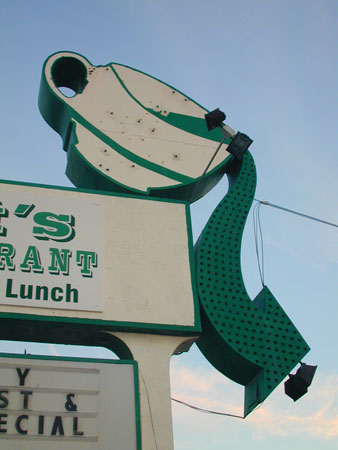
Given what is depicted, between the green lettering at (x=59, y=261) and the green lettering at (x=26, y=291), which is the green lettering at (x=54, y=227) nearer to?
the green lettering at (x=59, y=261)

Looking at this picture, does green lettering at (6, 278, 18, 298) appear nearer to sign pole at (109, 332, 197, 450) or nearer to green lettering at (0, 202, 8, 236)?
green lettering at (0, 202, 8, 236)

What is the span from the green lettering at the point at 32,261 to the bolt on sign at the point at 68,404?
1322 mm

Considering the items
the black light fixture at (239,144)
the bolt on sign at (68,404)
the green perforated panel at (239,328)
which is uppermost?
the black light fixture at (239,144)

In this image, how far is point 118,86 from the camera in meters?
12.4

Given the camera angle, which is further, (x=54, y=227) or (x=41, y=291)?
(x=54, y=227)

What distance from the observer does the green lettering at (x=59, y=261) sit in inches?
371

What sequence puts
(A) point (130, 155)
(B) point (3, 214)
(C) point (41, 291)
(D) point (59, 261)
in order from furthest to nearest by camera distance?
1. (A) point (130, 155)
2. (B) point (3, 214)
3. (D) point (59, 261)
4. (C) point (41, 291)

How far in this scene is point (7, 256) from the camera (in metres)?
9.39

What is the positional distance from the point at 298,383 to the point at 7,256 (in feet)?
14.1

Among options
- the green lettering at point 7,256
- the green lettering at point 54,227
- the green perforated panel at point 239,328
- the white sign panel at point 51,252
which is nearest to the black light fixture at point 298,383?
the green perforated panel at point 239,328

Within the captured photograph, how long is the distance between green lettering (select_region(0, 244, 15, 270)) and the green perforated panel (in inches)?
105

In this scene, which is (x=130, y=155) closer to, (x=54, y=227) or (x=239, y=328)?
(x=54, y=227)

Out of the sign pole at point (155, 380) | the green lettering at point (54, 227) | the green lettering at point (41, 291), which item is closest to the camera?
the sign pole at point (155, 380)

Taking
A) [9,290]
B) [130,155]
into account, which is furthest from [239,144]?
[9,290]
